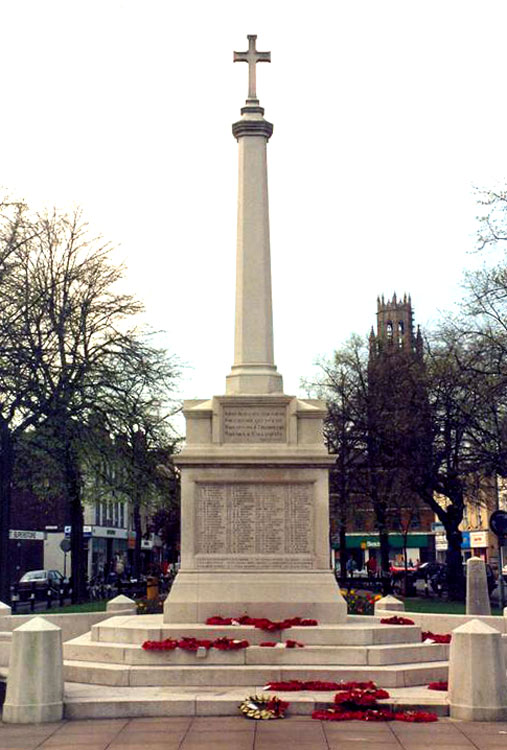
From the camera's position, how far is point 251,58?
20188 mm

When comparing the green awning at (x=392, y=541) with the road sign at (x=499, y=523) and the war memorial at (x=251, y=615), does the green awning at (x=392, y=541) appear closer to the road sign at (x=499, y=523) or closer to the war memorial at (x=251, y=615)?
the road sign at (x=499, y=523)

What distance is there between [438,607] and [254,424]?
16.5m

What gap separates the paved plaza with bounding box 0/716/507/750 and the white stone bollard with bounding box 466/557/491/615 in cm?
1191

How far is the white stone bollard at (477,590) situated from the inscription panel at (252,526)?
A: 25.9ft

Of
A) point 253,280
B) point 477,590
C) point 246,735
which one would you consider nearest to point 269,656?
point 246,735

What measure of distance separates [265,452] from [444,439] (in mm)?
20862

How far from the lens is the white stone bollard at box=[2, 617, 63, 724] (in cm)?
1223

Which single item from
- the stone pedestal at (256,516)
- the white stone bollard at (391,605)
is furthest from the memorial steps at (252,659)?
the white stone bollard at (391,605)

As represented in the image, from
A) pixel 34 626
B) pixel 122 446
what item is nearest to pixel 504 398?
pixel 122 446

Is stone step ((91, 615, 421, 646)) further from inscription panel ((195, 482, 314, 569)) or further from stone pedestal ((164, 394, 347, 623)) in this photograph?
inscription panel ((195, 482, 314, 569))

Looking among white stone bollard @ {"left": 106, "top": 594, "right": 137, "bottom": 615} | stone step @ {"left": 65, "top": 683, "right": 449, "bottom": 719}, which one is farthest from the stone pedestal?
white stone bollard @ {"left": 106, "top": 594, "right": 137, "bottom": 615}

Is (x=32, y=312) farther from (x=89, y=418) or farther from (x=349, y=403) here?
(x=349, y=403)

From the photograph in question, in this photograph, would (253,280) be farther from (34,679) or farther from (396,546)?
(396,546)

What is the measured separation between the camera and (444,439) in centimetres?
3725
